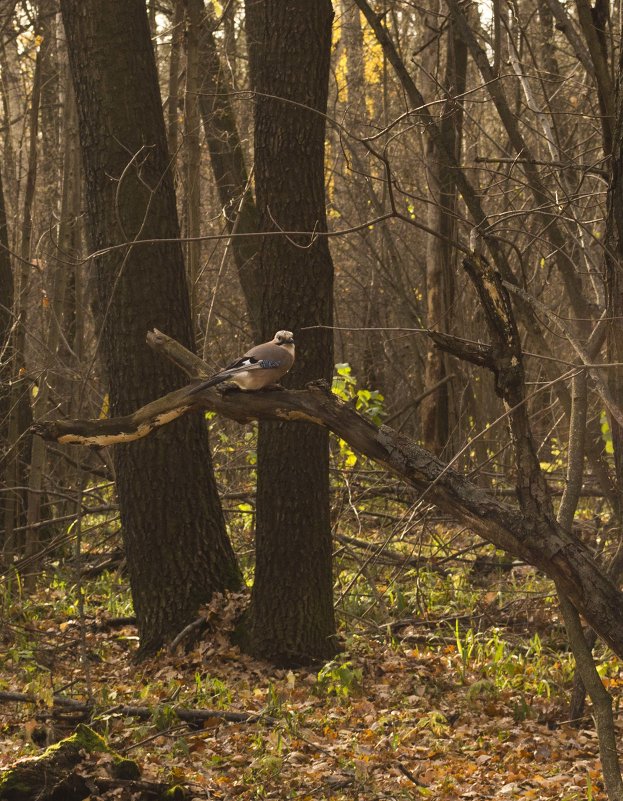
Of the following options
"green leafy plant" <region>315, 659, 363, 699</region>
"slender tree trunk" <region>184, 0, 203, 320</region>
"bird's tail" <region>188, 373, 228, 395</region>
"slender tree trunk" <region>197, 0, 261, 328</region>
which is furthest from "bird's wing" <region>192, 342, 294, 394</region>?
"slender tree trunk" <region>197, 0, 261, 328</region>

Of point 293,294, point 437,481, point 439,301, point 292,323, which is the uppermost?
point 439,301

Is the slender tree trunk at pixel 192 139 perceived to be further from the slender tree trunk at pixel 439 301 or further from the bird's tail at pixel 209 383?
the bird's tail at pixel 209 383

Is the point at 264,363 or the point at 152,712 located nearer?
the point at 264,363

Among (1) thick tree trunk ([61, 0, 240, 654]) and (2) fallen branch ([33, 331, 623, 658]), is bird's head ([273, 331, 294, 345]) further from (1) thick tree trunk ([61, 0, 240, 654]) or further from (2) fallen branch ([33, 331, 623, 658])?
Result: (1) thick tree trunk ([61, 0, 240, 654])

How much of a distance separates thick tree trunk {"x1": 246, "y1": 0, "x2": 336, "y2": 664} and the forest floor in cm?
53

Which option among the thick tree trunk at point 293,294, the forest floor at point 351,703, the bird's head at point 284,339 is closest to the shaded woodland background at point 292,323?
the thick tree trunk at point 293,294

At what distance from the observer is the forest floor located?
5.47 meters

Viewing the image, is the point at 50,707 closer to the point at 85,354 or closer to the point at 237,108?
the point at 85,354

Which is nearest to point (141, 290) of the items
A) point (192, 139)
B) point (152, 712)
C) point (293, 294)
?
point (293, 294)

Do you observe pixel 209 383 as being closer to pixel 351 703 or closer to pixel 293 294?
pixel 293 294

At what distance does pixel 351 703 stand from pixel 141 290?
3.27 m

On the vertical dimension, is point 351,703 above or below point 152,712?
below

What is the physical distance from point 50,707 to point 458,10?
5.63m

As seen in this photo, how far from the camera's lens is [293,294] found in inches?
266
